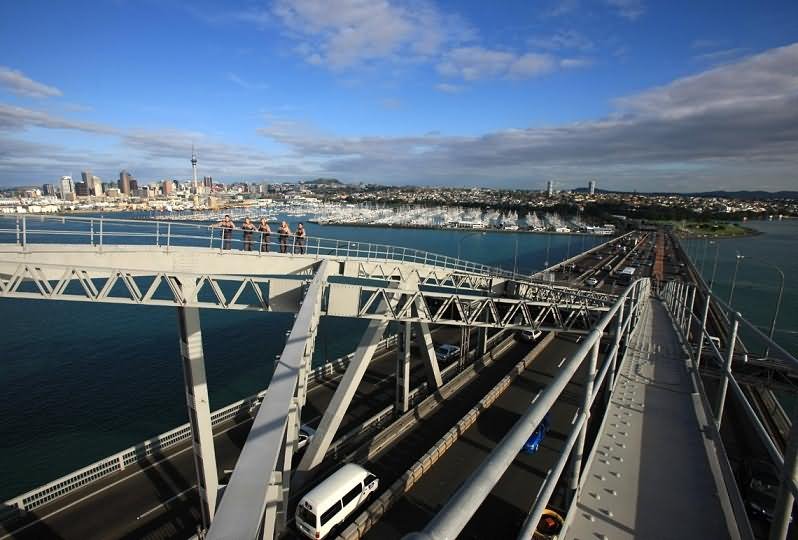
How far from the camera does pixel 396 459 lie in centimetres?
1256

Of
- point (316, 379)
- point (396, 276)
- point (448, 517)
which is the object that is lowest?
point (316, 379)

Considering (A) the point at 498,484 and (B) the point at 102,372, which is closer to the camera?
(A) the point at 498,484

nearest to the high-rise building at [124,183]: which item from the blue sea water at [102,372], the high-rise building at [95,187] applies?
the high-rise building at [95,187]

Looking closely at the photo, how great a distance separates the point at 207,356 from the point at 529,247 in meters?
71.2

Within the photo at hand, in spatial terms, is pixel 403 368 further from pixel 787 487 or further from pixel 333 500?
pixel 787 487

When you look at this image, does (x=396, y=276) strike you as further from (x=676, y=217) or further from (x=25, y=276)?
(x=676, y=217)

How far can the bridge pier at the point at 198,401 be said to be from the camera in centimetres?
879

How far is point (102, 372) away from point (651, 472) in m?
26.1

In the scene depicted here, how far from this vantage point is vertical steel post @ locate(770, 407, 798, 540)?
5.79 ft

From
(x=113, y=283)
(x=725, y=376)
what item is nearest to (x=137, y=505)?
(x=113, y=283)

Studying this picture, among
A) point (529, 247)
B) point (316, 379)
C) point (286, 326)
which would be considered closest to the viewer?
point (316, 379)

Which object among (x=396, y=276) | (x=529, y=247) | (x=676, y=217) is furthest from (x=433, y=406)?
(x=676, y=217)

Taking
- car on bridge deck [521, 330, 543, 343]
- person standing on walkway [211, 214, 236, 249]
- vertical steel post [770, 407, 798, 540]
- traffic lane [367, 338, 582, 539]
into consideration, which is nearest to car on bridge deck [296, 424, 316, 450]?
traffic lane [367, 338, 582, 539]

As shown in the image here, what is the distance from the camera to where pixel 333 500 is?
9742 mm
